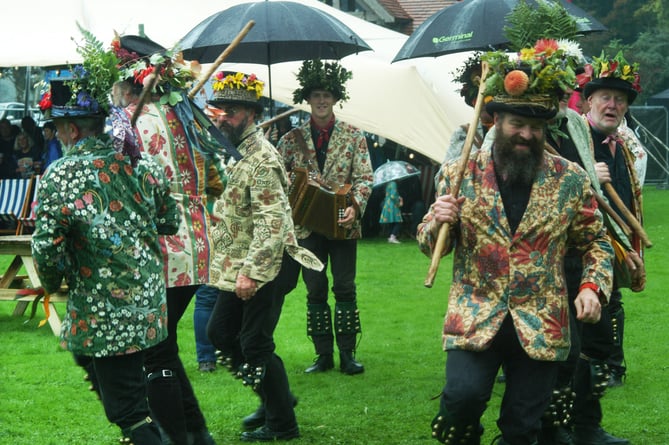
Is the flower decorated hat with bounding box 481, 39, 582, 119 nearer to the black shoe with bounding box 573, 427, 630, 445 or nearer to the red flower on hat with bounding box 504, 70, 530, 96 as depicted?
the red flower on hat with bounding box 504, 70, 530, 96

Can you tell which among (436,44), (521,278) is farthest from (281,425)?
(436,44)

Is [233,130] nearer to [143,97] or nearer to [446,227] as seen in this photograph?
[143,97]

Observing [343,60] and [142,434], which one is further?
[343,60]

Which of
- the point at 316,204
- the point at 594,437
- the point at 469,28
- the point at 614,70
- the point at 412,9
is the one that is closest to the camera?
the point at 594,437

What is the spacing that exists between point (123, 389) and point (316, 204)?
3438mm

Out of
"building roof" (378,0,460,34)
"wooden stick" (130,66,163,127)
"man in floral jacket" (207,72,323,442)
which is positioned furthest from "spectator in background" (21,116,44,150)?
"building roof" (378,0,460,34)

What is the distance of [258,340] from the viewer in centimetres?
614

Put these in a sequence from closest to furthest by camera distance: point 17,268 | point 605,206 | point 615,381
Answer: point 605,206 → point 615,381 → point 17,268

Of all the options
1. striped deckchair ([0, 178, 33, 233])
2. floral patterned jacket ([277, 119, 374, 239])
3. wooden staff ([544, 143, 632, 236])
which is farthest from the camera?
striped deckchair ([0, 178, 33, 233])

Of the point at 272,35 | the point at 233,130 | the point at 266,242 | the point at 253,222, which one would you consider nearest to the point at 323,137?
the point at 272,35

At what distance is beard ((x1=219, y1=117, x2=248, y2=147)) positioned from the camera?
6.33 metres

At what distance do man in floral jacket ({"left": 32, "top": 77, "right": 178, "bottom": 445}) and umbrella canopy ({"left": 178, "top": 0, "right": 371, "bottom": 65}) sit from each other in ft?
11.5

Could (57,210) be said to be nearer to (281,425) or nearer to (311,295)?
(281,425)

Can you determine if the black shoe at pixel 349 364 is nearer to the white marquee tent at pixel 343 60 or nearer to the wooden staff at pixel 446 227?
the wooden staff at pixel 446 227
